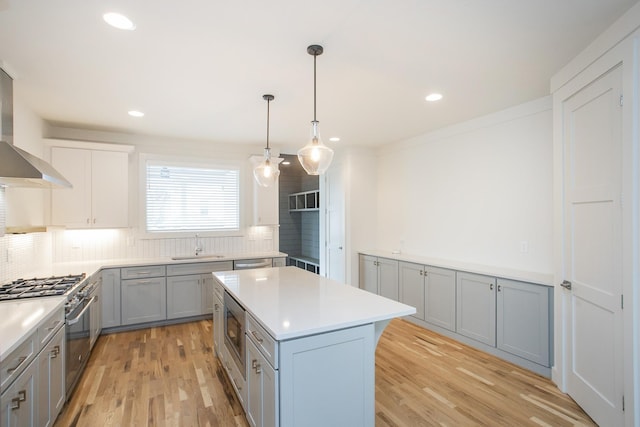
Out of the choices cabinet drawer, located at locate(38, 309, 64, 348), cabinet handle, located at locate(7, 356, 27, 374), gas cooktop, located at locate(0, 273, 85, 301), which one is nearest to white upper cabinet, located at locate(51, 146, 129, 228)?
gas cooktop, located at locate(0, 273, 85, 301)

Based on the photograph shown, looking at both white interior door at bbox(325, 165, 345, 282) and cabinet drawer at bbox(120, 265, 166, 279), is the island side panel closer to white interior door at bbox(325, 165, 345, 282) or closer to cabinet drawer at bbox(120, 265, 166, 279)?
cabinet drawer at bbox(120, 265, 166, 279)

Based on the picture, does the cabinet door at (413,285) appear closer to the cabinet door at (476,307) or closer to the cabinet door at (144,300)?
the cabinet door at (476,307)

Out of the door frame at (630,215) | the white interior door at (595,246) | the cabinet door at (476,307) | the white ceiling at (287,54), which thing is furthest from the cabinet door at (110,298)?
the door frame at (630,215)

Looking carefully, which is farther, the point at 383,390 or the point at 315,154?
the point at 383,390

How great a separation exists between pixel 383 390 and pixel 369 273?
2.59 meters

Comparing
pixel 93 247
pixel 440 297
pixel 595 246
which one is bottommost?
pixel 440 297

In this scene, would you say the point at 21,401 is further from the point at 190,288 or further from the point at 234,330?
the point at 190,288

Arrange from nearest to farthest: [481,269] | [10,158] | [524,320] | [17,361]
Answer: [17,361] → [10,158] → [524,320] → [481,269]

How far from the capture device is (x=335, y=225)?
19.5 feet

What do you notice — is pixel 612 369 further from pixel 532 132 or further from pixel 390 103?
pixel 390 103

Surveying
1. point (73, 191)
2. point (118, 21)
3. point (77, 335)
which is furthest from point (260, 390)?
point (73, 191)

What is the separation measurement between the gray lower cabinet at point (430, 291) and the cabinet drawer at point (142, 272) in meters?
3.21

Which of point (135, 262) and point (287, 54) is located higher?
point (287, 54)

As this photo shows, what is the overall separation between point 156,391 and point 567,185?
12.3ft
